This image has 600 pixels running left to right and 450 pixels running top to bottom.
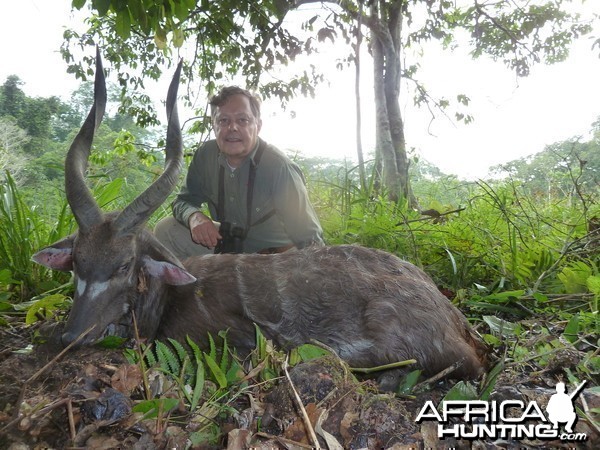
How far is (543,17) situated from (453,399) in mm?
9139

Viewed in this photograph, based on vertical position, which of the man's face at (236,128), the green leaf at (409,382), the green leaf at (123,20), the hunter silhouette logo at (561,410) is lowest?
the green leaf at (409,382)

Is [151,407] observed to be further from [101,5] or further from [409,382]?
[101,5]

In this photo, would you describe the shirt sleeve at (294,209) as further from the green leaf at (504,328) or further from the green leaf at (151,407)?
the green leaf at (151,407)

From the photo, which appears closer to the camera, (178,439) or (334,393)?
(178,439)

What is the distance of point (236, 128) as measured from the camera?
4742 mm

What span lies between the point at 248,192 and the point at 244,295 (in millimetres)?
1972

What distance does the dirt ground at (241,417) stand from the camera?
166cm

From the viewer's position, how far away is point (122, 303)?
2760 millimetres

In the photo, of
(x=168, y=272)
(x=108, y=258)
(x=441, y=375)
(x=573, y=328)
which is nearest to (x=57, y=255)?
(x=108, y=258)

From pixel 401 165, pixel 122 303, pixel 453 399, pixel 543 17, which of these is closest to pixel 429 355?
pixel 453 399

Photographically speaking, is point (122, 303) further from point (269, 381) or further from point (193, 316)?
point (269, 381)

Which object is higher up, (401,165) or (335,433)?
(401,165)

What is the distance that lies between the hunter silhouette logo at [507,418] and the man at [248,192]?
259cm

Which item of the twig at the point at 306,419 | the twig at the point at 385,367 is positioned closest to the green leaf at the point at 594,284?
the twig at the point at 385,367
